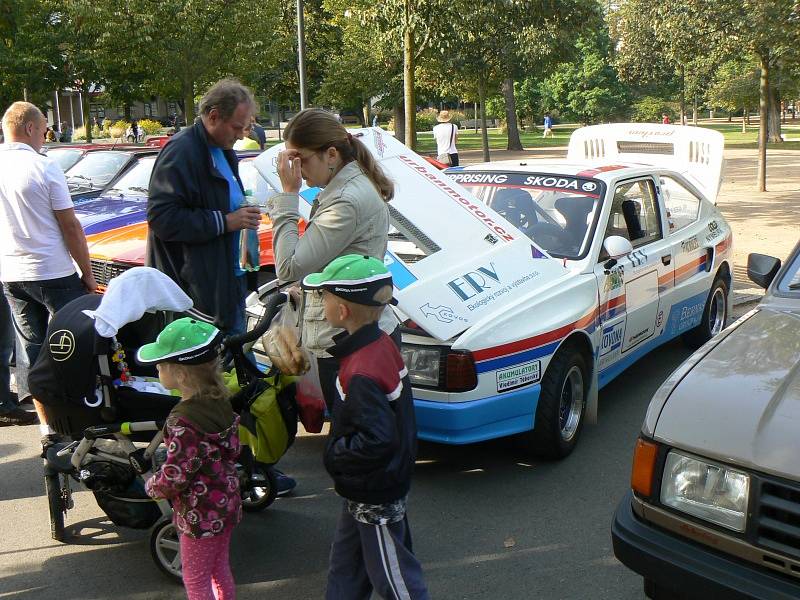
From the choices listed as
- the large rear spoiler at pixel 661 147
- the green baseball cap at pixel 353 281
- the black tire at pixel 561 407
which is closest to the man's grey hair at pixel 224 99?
the green baseball cap at pixel 353 281

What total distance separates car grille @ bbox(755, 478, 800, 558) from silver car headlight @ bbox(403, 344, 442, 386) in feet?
6.51

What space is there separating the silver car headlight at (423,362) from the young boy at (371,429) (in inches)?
58.9

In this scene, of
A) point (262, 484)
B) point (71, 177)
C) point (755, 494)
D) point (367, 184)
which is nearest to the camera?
point (755, 494)

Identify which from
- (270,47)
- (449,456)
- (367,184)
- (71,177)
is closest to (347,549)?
(367,184)

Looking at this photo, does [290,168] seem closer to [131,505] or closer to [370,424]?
[370,424]

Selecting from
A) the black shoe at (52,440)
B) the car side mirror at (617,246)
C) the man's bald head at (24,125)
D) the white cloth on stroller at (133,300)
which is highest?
the man's bald head at (24,125)

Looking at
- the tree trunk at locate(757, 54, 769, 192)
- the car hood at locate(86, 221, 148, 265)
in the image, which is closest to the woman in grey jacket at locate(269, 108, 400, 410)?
the car hood at locate(86, 221, 148, 265)

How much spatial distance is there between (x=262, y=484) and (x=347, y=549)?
118cm

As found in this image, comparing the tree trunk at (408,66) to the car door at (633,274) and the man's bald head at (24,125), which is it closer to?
the car door at (633,274)

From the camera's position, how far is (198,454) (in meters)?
2.93

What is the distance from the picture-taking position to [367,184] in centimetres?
347

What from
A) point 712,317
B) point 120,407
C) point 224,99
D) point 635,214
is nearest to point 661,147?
point 712,317

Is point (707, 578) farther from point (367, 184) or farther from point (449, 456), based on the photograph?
point (449, 456)

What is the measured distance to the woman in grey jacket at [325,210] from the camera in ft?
11.1
